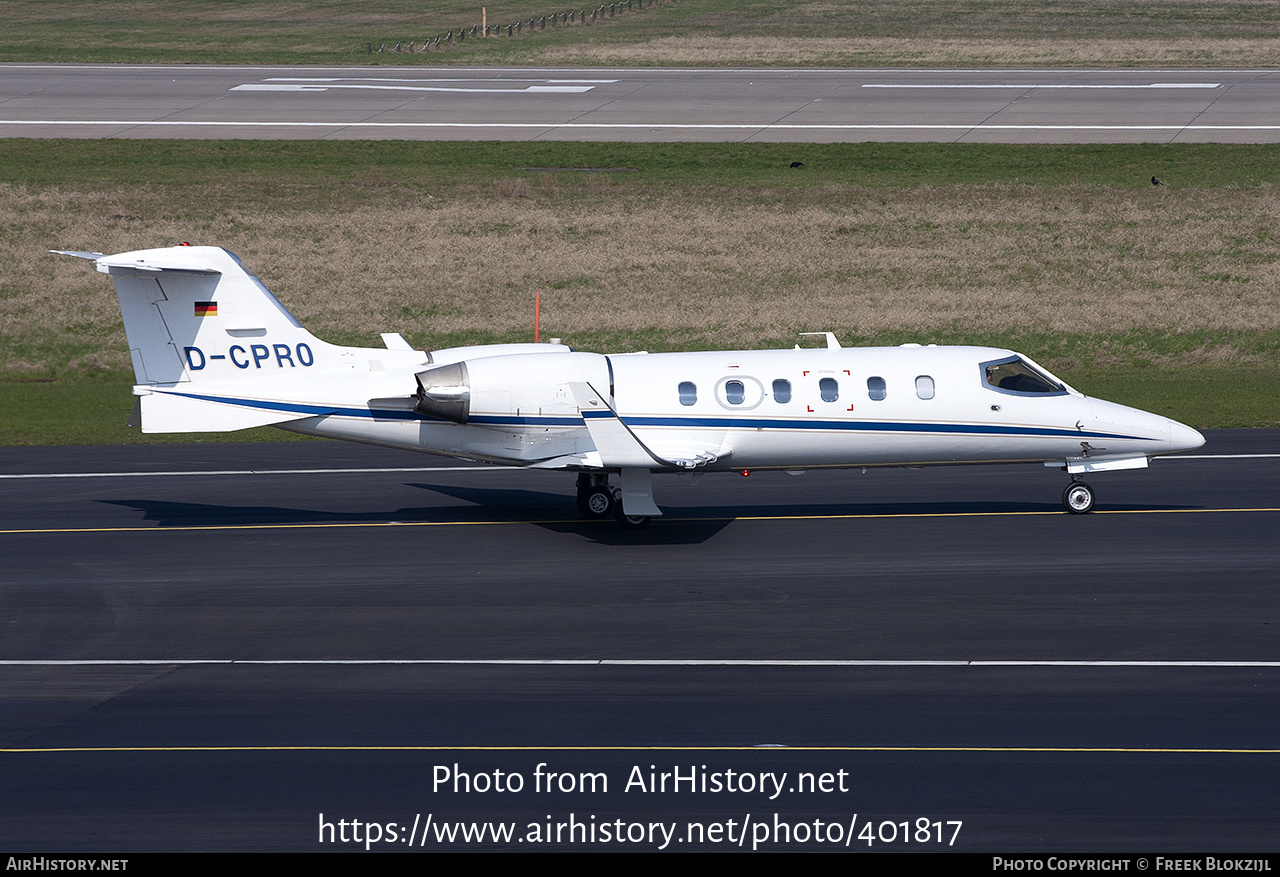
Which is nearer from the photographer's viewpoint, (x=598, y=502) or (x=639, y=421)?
(x=639, y=421)

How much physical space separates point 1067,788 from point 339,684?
7.90 meters

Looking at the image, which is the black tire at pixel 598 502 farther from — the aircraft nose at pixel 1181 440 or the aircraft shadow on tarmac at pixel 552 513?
the aircraft nose at pixel 1181 440

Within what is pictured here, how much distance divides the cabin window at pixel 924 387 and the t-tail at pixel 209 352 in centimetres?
914

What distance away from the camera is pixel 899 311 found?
144 ft

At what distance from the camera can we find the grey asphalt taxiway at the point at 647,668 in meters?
12.3

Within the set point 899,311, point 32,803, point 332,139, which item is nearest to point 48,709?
point 32,803

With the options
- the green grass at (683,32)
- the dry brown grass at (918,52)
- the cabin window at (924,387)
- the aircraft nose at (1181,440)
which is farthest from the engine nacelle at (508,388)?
the green grass at (683,32)

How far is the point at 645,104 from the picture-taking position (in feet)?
189

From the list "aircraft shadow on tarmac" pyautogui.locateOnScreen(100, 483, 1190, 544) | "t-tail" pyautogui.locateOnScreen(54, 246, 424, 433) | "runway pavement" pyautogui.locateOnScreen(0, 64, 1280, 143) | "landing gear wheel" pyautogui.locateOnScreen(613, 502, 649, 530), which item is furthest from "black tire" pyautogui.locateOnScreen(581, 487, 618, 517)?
"runway pavement" pyautogui.locateOnScreen(0, 64, 1280, 143)

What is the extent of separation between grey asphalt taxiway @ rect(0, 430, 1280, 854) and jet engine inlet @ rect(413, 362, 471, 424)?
2.11 meters

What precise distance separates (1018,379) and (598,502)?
7195 mm

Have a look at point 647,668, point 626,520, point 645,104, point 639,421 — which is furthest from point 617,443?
point 645,104

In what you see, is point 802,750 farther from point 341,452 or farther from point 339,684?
point 341,452

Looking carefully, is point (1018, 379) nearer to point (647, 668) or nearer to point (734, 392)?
point (734, 392)
